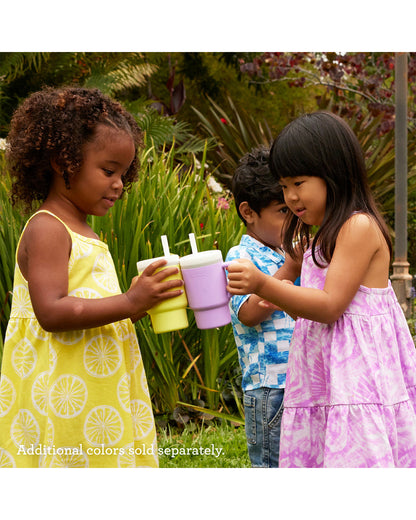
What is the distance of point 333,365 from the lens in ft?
5.24

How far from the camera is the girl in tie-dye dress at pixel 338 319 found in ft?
5.12

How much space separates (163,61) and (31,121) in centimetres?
1030

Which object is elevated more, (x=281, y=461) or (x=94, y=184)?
(x=94, y=184)

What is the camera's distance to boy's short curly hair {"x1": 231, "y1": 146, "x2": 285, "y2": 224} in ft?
6.98

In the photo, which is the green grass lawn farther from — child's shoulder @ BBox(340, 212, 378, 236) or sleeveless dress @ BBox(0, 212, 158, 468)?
child's shoulder @ BBox(340, 212, 378, 236)

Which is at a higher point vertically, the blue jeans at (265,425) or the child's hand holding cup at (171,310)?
the child's hand holding cup at (171,310)

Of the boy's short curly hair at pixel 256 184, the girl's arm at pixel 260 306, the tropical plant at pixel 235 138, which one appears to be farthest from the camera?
the tropical plant at pixel 235 138

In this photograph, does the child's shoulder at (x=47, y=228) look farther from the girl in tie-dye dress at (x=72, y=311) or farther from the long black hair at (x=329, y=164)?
the long black hair at (x=329, y=164)

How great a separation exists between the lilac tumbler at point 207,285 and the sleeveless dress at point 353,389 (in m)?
0.26

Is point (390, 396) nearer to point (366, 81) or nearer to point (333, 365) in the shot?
point (333, 365)

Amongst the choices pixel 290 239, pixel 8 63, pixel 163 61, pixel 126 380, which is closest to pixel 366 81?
pixel 8 63

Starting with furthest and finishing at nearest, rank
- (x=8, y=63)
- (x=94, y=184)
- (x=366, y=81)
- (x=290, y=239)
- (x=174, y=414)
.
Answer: (x=366, y=81)
(x=8, y=63)
(x=174, y=414)
(x=290, y=239)
(x=94, y=184)

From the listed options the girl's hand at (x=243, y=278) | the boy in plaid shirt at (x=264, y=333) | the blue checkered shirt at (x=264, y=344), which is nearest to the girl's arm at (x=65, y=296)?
the girl's hand at (x=243, y=278)

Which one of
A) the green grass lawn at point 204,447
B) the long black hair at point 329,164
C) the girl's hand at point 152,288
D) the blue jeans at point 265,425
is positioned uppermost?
the long black hair at point 329,164
